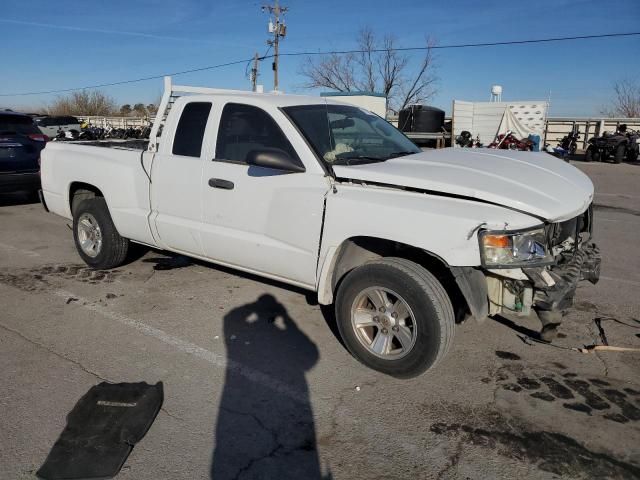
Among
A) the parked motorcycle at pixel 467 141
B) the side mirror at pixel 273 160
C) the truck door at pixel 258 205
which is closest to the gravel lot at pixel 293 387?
the truck door at pixel 258 205

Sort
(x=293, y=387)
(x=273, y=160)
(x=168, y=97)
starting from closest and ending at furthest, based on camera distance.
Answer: (x=293, y=387)
(x=273, y=160)
(x=168, y=97)

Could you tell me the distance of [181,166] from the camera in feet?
15.1

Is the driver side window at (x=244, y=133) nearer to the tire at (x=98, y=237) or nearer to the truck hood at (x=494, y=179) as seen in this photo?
the truck hood at (x=494, y=179)

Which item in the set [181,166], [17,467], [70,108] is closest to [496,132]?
[181,166]

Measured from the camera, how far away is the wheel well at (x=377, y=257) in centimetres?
371

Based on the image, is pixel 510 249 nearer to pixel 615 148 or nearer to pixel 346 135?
pixel 346 135

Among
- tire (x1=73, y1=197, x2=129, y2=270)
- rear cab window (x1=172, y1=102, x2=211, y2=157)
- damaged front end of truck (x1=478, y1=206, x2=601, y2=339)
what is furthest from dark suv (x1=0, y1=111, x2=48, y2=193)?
damaged front end of truck (x1=478, y1=206, x2=601, y2=339)

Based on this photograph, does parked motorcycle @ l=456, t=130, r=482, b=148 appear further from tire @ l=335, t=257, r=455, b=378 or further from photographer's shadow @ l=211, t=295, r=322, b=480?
tire @ l=335, t=257, r=455, b=378

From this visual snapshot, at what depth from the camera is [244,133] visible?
4.33 metres

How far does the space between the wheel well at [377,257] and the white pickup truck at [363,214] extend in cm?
1

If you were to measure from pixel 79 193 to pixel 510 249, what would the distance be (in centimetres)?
496

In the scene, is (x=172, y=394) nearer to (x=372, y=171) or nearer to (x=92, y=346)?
(x=92, y=346)

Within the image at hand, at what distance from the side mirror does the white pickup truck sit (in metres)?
0.01

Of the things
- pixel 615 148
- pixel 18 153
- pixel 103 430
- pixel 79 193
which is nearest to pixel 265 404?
pixel 103 430
